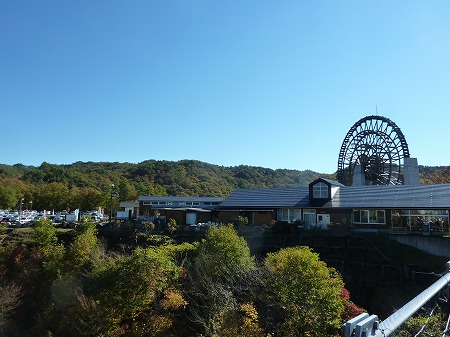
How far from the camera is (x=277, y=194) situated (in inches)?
1394

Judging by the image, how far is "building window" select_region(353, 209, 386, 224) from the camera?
92.6 ft

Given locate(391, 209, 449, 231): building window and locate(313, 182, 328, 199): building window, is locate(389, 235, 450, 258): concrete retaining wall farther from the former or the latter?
locate(313, 182, 328, 199): building window

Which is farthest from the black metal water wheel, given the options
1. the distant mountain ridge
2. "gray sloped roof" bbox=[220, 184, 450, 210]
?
the distant mountain ridge

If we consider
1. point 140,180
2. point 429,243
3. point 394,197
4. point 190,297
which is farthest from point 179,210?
point 140,180

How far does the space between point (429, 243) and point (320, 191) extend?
10223mm

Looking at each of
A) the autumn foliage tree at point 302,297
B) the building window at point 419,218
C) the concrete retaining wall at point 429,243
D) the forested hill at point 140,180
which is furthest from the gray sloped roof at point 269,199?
the forested hill at point 140,180

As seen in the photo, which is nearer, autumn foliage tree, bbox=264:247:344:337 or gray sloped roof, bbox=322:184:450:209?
autumn foliage tree, bbox=264:247:344:337

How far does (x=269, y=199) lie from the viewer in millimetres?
34656

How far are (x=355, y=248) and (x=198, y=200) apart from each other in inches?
1101

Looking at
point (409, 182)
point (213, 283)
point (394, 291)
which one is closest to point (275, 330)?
point (213, 283)

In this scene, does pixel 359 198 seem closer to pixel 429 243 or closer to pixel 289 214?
pixel 289 214

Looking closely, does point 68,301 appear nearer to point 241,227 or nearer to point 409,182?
point 241,227

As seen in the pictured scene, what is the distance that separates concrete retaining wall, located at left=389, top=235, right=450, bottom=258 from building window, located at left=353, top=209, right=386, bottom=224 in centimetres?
324

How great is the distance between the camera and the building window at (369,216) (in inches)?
1111
